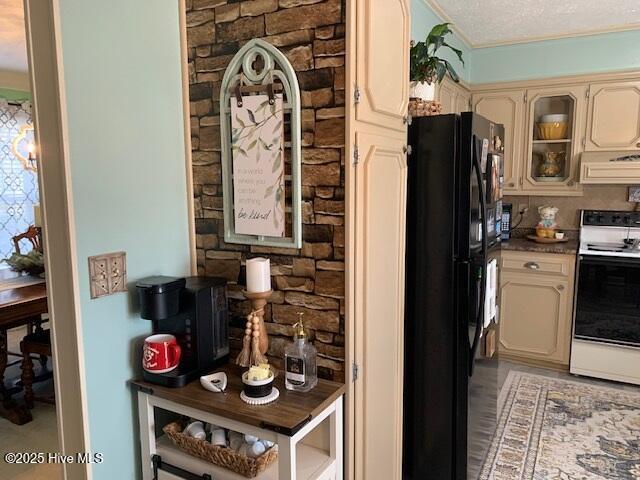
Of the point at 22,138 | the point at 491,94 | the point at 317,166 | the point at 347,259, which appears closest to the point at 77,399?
the point at 347,259

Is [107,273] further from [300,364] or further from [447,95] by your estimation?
[447,95]

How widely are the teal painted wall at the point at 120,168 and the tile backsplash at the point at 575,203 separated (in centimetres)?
A: 342

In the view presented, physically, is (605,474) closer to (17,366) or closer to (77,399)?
(77,399)

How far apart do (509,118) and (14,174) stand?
17.0 feet

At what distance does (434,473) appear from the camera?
218cm

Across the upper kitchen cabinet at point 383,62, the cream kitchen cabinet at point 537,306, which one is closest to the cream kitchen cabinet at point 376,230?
the upper kitchen cabinet at point 383,62

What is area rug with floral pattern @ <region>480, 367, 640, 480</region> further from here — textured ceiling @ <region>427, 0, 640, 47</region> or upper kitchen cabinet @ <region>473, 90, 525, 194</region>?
textured ceiling @ <region>427, 0, 640, 47</region>

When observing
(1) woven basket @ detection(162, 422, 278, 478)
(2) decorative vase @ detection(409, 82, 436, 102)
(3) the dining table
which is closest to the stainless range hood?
(2) decorative vase @ detection(409, 82, 436, 102)

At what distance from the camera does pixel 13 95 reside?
16.9 feet

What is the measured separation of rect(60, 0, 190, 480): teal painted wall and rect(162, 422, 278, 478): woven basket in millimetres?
178

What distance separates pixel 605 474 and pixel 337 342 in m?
1.87

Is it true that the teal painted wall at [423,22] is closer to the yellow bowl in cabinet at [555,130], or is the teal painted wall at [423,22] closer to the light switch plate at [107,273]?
the yellow bowl in cabinet at [555,130]

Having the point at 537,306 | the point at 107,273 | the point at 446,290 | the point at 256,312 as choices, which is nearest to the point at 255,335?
the point at 256,312

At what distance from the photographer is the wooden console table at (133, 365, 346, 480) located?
4.33 feet
